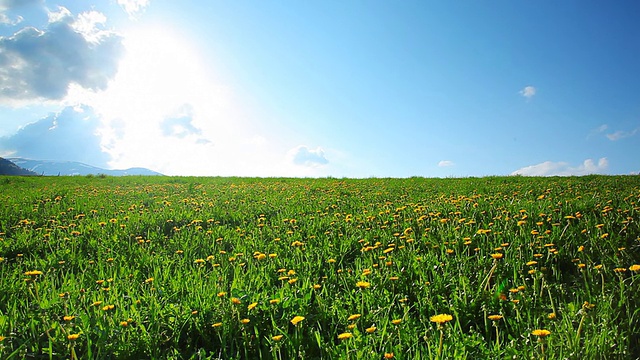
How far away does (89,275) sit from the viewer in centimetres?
402

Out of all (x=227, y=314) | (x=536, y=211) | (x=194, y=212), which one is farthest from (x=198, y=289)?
(x=536, y=211)

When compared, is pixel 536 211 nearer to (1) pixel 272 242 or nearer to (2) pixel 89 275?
(1) pixel 272 242

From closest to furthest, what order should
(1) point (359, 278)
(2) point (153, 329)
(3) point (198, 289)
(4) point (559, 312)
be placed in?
(2) point (153, 329), (4) point (559, 312), (3) point (198, 289), (1) point (359, 278)

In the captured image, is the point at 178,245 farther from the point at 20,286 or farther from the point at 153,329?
the point at 153,329

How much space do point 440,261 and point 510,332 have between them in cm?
123

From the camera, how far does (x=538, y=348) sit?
234 centimetres

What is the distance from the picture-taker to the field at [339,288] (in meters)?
2.49

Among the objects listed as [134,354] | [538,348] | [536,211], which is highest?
[536,211]

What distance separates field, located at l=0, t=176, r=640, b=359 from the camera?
2.49m

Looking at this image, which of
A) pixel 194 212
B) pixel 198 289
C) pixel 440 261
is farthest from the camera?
pixel 194 212

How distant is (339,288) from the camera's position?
140 inches

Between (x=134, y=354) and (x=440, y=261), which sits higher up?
(x=440, y=261)

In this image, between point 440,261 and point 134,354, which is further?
point 440,261

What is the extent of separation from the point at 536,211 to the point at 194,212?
575 centimetres
